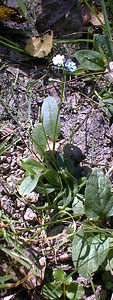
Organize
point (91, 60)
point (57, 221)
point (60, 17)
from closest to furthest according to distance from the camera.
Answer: point (57, 221) < point (91, 60) < point (60, 17)

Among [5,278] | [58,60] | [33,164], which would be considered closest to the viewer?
[5,278]

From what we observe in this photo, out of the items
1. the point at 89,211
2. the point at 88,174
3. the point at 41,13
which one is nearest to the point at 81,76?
the point at 41,13

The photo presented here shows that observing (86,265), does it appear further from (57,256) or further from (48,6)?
(48,6)

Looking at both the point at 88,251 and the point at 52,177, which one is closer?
the point at 88,251

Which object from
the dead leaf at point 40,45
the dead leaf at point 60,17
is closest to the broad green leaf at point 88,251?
the dead leaf at point 40,45

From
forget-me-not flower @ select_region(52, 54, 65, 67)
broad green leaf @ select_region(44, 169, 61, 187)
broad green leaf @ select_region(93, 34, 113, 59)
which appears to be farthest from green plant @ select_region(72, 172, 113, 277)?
broad green leaf @ select_region(93, 34, 113, 59)

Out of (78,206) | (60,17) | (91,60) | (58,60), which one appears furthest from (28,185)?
(60,17)

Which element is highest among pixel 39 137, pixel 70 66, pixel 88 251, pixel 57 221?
pixel 70 66

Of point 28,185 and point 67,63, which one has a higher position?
point 67,63

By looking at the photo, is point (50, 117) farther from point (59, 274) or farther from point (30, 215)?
point (59, 274)
